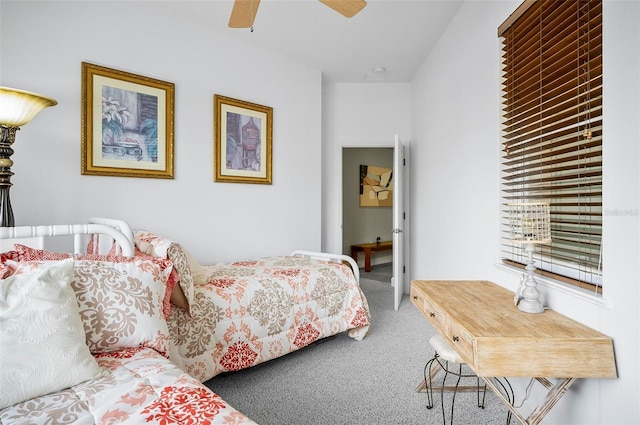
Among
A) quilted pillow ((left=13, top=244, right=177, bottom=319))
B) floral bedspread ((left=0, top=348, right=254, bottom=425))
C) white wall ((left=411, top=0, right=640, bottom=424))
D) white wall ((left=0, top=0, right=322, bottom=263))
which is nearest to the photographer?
floral bedspread ((left=0, top=348, right=254, bottom=425))

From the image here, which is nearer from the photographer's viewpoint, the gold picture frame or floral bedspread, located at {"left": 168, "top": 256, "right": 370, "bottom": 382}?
floral bedspread, located at {"left": 168, "top": 256, "right": 370, "bottom": 382}

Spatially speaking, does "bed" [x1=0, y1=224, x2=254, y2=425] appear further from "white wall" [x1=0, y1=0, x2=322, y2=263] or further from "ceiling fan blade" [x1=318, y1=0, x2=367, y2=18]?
"ceiling fan blade" [x1=318, y1=0, x2=367, y2=18]

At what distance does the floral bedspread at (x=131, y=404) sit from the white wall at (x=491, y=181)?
132cm

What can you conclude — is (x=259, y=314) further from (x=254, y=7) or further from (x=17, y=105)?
(x=254, y=7)

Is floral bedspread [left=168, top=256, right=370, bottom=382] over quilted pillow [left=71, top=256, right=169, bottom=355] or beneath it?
beneath

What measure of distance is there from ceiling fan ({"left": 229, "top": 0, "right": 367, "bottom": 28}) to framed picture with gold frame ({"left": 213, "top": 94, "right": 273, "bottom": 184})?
4.39 feet

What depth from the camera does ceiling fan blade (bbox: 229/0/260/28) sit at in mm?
1914

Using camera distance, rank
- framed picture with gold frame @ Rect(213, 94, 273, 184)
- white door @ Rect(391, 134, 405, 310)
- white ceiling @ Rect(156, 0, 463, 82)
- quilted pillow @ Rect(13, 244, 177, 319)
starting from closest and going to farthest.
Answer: quilted pillow @ Rect(13, 244, 177, 319) < white ceiling @ Rect(156, 0, 463, 82) < framed picture with gold frame @ Rect(213, 94, 273, 184) < white door @ Rect(391, 134, 405, 310)

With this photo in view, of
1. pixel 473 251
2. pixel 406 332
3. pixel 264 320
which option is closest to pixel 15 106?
pixel 264 320

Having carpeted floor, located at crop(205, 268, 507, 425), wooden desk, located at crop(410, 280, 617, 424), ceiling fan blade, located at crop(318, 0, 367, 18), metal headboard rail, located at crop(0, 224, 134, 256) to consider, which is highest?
ceiling fan blade, located at crop(318, 0, 367, 18)

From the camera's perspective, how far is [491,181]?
233 cm

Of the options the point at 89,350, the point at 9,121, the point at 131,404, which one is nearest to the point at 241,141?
the point at 9,121

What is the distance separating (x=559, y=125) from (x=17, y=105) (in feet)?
8.71

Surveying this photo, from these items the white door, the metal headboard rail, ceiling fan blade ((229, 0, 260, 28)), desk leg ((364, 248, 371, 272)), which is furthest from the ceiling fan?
desk leg ((364, 248, 371, 272))
